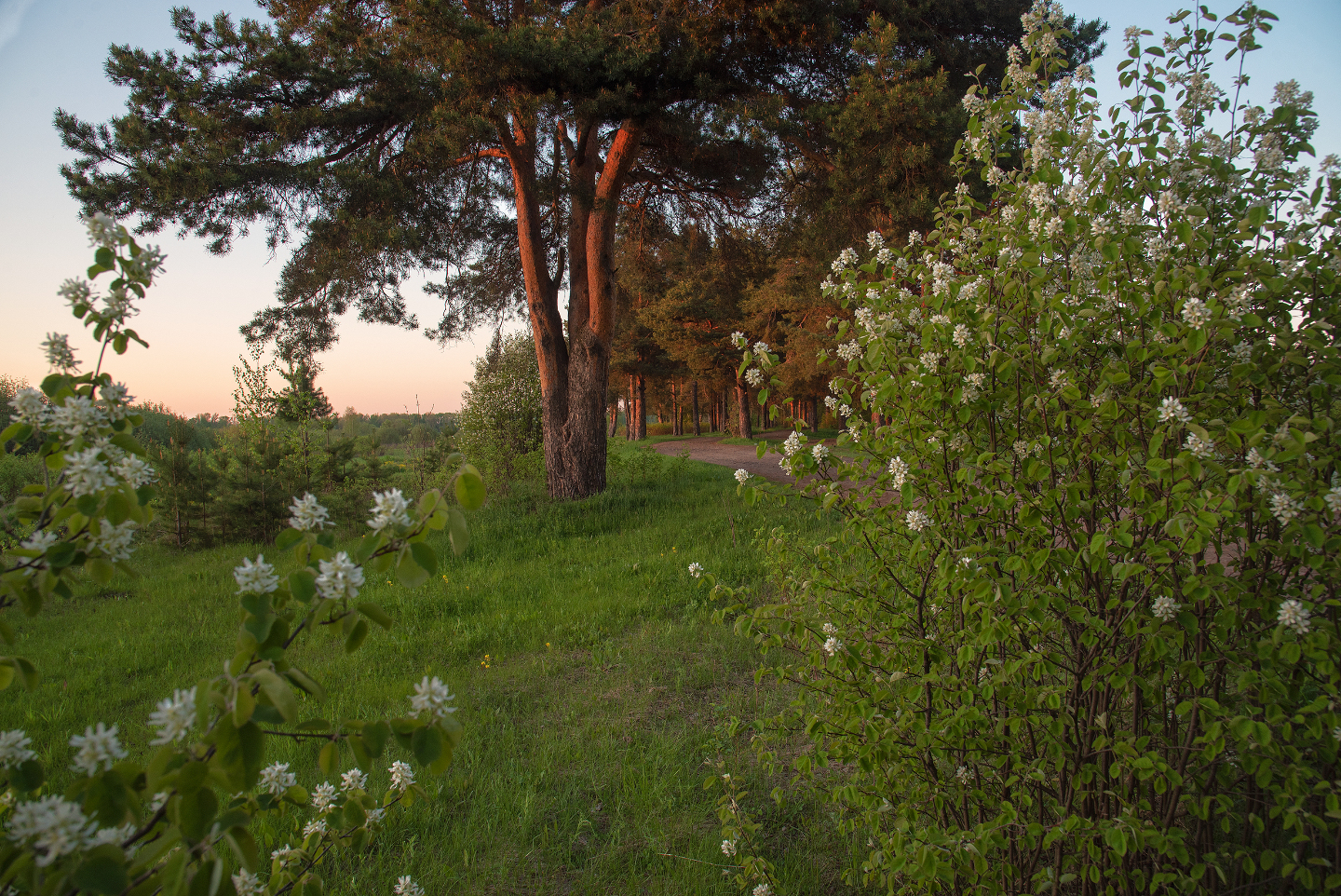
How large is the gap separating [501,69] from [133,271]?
789cm

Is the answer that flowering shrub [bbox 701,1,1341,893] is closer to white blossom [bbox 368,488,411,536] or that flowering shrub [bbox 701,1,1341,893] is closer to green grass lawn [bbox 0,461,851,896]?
green grass lawn [bbox 0,461,851,896]

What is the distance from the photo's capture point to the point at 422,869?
2744mm

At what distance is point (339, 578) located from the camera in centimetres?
99

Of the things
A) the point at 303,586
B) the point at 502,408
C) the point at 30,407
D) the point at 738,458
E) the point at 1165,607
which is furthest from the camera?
the point at 738,458

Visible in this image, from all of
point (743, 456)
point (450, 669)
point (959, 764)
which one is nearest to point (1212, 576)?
point (959, 764)

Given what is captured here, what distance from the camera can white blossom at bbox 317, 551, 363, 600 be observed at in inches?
38.5

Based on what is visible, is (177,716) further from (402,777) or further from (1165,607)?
(1165,607)

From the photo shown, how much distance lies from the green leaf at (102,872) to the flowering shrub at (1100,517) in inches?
67.3

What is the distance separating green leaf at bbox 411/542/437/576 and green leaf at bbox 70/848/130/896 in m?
0.49

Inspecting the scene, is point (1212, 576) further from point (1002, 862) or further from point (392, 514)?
point (392, 514)

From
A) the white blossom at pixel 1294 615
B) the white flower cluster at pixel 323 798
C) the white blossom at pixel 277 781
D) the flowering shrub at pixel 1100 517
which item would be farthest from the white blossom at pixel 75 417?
the white blossom at pixel 1294 615

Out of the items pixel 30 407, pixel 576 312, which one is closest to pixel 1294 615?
pixel 30 407

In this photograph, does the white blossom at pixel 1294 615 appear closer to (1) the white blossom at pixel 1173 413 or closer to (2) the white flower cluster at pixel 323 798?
(1) the white blossom at pixel 1173 413

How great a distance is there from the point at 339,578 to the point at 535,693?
3.85 m
